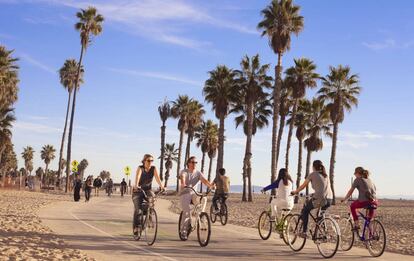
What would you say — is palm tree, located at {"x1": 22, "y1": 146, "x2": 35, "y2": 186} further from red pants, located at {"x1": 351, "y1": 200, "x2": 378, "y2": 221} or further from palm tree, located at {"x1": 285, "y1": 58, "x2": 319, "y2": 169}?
red pants, located at {"x1": 351, "y1": 200, "x2": 378, "y2": 221}

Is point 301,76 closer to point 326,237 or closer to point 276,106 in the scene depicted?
point 276,106

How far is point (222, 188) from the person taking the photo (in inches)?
734

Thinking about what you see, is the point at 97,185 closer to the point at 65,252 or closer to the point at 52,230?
the point at 52,230

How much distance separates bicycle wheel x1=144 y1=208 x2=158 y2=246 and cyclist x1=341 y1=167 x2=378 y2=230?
173 inches

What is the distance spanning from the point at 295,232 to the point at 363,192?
1822mm

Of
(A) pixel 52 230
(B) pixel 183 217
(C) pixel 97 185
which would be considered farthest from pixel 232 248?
(C) pixel 97 185

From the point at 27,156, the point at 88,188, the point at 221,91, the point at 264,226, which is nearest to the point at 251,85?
the point at 221,91

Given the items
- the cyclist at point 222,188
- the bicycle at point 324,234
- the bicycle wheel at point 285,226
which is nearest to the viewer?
the bicycle at point 324,234

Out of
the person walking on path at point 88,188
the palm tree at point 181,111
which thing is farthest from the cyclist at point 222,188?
the palm tree at point 181,111

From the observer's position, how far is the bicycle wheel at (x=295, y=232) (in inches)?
451

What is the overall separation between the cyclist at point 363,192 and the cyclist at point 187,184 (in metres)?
3.54

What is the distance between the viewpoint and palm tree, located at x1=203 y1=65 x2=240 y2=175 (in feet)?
171

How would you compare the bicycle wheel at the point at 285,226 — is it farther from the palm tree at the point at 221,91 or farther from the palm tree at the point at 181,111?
the palm tree at the point at 181,111

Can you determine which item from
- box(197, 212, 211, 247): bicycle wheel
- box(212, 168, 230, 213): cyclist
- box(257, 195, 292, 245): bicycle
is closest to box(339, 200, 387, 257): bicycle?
box(257, 195, 292, 245): bicycle
